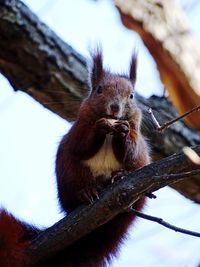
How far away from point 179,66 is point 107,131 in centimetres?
75

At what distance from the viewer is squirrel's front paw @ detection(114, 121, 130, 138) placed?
3082mm

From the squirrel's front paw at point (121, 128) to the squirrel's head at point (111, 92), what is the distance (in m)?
0.13

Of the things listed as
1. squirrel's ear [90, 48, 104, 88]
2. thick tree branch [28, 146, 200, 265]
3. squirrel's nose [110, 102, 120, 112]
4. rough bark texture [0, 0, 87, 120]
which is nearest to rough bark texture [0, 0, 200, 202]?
rough bark texture [0, 0, 87, 120]

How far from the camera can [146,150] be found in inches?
132

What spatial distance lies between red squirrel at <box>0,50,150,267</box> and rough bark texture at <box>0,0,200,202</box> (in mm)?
344

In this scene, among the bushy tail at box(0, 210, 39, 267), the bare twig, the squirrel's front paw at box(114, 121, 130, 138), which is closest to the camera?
the bare twig

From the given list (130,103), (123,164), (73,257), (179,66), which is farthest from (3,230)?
(179,66)

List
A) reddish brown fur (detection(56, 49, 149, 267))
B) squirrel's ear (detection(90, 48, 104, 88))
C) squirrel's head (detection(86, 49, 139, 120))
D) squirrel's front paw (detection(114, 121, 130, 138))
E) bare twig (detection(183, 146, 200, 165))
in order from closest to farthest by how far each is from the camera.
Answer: bare twig (detection(183, 146, 200, 165))
squirrel's front paw (detection(114, 121, 130, 138))
reddish brown fur (detection(56, 49, 149, 267))
squirrel's head (detection(86, 49, 139, 120))
squirrel's ear (detection(90, 48, 104, 88))

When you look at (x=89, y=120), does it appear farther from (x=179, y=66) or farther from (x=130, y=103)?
(x=179, y=66)

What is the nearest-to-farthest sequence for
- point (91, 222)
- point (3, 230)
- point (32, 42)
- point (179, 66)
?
point (179, 66), point (91, 222), point (3, 230), point (32, 42)

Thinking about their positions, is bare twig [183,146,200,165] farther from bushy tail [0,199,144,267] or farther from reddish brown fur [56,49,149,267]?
bushy tail [0,199,144,267]

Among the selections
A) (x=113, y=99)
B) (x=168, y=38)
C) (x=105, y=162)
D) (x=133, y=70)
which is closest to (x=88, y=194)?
(x=105, y=162)

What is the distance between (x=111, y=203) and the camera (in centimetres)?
276

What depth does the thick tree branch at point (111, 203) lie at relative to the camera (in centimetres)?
265
